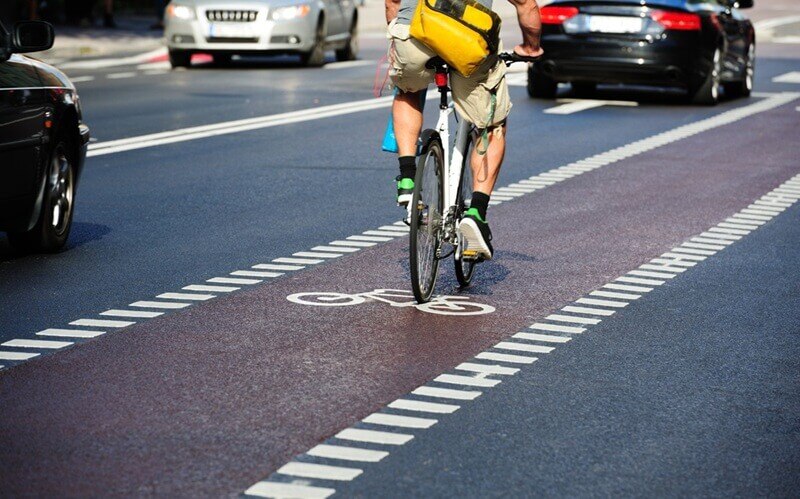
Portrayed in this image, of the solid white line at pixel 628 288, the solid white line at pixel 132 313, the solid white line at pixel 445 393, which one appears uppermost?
the solid white line at pixel 445 393

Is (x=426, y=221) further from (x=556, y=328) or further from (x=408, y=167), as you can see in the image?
(x=556, y=328)

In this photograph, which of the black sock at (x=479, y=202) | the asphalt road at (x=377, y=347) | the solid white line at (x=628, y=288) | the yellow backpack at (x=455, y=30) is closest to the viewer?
the asphalt road at (x=377, y=347)

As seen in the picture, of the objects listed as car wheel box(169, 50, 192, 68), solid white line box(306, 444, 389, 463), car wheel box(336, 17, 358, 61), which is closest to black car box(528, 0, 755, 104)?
car wheel box(169, 50, 192, 68)

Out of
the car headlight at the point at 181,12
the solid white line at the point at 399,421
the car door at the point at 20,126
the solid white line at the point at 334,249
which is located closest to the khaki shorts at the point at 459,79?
the solid white line at the point at 334,249

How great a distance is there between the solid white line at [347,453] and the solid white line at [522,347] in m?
1.67

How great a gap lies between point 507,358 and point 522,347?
0.22m

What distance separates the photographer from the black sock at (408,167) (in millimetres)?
7797

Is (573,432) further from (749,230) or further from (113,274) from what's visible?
(749,230)

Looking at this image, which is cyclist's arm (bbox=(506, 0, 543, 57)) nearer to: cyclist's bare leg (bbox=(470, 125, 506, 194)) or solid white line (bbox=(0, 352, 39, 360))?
cyclist's bare leg (bbox=(470, 125, 506, 194))

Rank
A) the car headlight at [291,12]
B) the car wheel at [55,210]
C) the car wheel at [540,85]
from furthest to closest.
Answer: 1. the car headlight at [291,12]
2. the car wheel at [540,85]
3. the car wheel at [55,210]

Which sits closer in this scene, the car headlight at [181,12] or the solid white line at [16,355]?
the solid white line at [16,355]

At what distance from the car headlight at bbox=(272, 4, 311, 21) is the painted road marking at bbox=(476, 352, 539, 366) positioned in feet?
60.3

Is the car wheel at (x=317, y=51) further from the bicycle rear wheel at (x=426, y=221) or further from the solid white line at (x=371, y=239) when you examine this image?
the bicycle rear wheel at (x=426, y=221)

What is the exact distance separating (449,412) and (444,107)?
2266 mm
